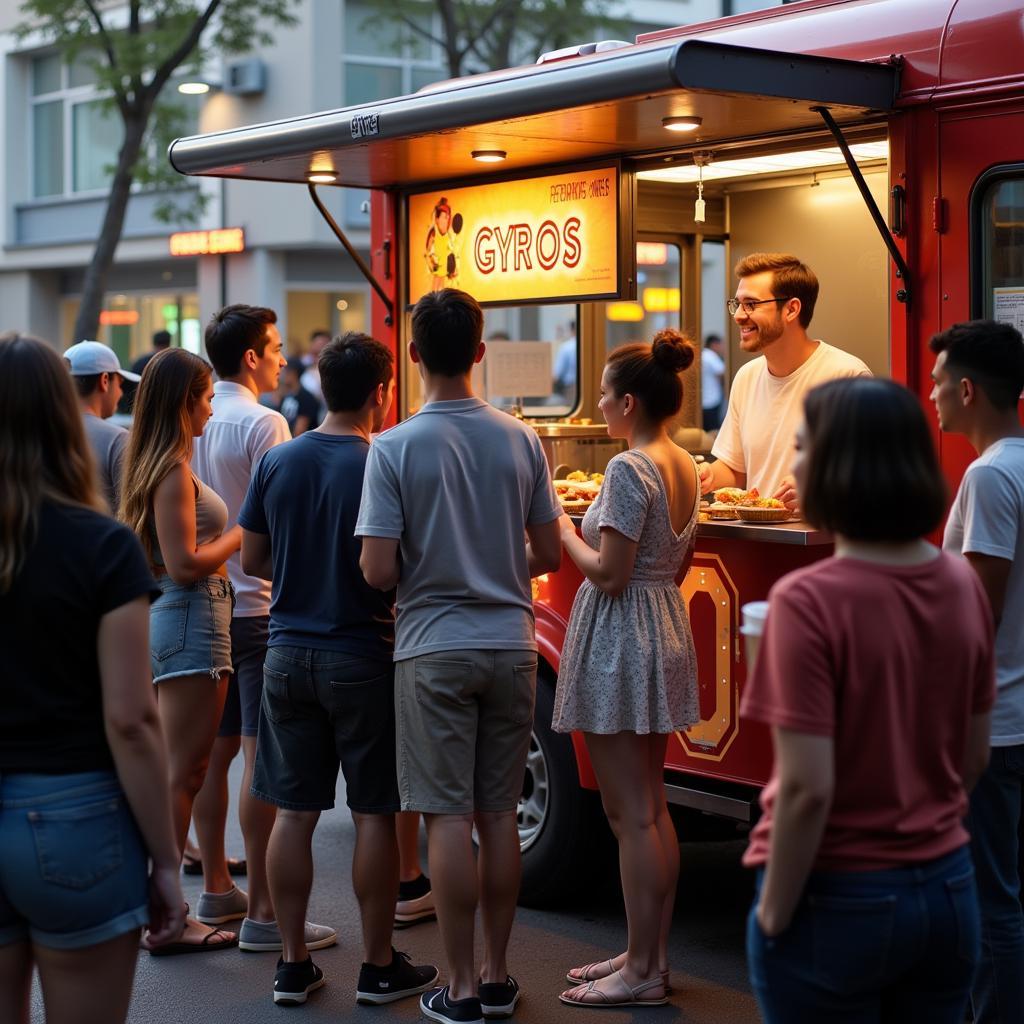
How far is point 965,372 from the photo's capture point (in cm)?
384

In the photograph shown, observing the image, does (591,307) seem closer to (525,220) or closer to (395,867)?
(525,220)

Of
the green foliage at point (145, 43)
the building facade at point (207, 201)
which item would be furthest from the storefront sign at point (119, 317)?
the green foliage at point (145, 43)

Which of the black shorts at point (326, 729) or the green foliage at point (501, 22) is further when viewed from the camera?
the green foliage at point (501, 22)

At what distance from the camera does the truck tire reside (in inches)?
218

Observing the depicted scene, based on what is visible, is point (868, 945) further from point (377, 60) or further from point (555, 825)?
point (377, 60)

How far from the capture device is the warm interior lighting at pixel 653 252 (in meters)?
7.96

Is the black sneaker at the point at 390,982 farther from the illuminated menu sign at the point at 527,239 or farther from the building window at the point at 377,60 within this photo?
the building window at the point at 377,60

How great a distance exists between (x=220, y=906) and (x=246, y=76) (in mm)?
19711

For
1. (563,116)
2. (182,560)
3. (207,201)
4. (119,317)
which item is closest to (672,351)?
(563,116)

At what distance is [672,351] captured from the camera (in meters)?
A: 4.66

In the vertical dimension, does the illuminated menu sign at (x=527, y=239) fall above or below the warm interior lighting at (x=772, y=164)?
below

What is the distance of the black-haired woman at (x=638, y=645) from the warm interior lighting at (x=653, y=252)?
334 centimetres

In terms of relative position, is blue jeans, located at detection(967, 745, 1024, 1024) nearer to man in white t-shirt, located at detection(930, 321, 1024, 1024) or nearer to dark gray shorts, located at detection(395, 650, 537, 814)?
man in white t-shirt, located at detection(930, 321, 1024, 1024)

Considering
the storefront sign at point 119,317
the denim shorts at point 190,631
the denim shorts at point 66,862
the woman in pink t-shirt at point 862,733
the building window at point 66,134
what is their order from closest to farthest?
the woman in pink t-shirt at point 862,733 < the denim shorts at point 66,862 < the denim shorts at point 190,631 < the building window at point 66,134 < the storefront sign at point 119,317
